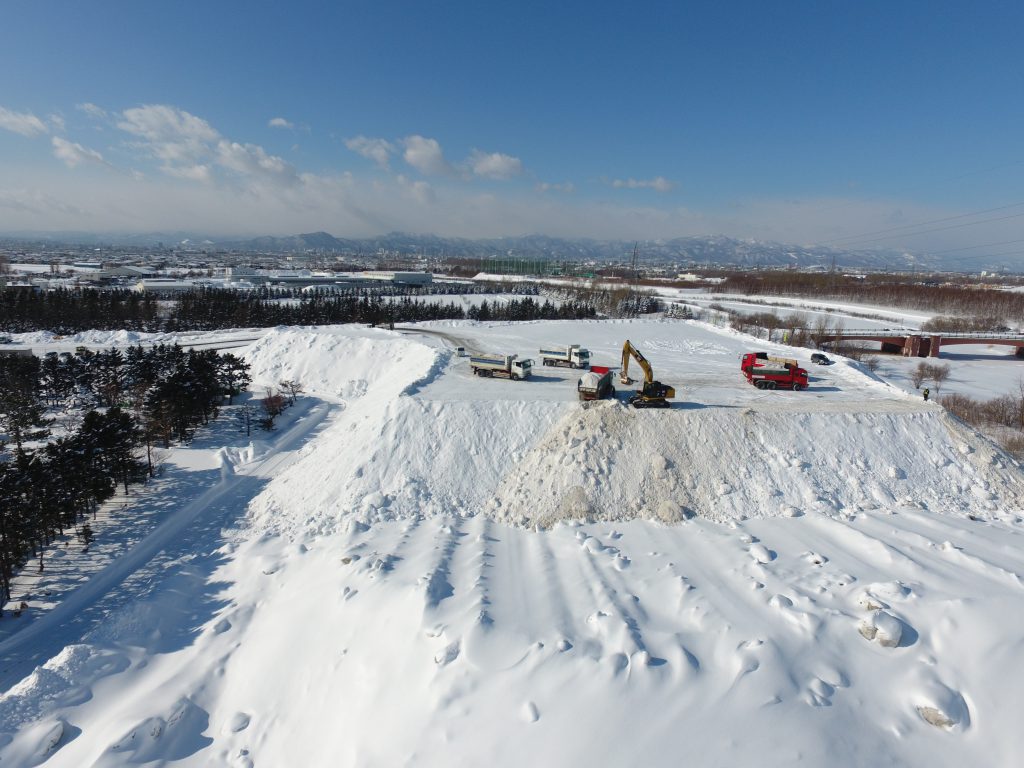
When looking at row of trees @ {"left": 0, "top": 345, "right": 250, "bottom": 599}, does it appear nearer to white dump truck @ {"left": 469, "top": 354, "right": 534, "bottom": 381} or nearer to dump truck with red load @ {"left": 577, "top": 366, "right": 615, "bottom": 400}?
white dump truck @ {"left": 469, "top": 354, "right": 534, "bottom": 381}

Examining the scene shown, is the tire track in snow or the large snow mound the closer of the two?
the tire track in snow

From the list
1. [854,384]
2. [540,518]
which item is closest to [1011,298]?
[854,384]

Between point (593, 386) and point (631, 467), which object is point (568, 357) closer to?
point (593, 386)

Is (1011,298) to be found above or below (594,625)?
above

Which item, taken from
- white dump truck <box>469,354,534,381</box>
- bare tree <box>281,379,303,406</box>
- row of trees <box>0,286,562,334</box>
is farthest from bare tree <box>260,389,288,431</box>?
row of trees <box>0,286,562,334</box>

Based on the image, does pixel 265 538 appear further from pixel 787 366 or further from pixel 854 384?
pixel 854 384

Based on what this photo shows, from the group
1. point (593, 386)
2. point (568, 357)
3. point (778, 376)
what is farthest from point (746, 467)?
point (568, 357)

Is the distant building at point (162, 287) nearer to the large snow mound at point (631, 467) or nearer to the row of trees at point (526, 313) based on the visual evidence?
the row of trees at point (526, 313)
